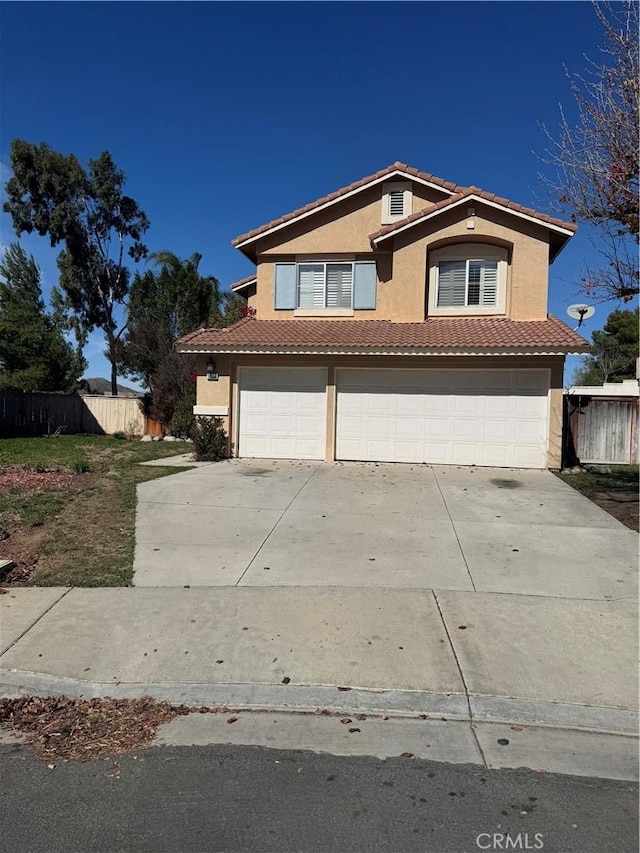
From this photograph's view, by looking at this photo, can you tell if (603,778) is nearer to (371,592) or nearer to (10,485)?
(371,592)

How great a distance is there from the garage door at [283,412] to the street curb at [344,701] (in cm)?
1005


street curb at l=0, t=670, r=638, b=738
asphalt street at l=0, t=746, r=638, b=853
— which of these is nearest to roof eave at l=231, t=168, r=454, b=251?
street curb at l=0, t=670, r=638, b=738

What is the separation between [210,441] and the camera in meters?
14.0

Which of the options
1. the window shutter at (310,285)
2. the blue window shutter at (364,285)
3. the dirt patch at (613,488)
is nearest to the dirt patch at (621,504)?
the dirt patch at (613,488)

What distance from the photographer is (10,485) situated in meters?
10.6

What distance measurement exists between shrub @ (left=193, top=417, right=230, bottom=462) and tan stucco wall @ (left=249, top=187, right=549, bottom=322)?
3943mm

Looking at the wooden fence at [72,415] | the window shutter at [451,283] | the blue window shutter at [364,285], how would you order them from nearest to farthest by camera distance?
the window shutter at [451,283], the blue window shutter at [364,285], the wooden fence at [72,415]

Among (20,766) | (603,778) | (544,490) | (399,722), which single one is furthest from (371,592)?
(544,490)

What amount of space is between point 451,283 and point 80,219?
2795cm

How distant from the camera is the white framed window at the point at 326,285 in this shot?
15992 mm

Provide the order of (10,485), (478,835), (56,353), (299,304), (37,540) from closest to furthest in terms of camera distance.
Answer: (478,835)
(37,540)
(10,485)
(299,304)
(56,353)

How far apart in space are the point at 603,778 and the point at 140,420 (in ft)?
80.3

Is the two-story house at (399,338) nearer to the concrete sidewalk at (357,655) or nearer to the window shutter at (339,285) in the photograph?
the window shutter at (339,285)

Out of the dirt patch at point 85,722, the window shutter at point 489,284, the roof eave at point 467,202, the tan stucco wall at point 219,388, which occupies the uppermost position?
the roof eave at point 467,202
